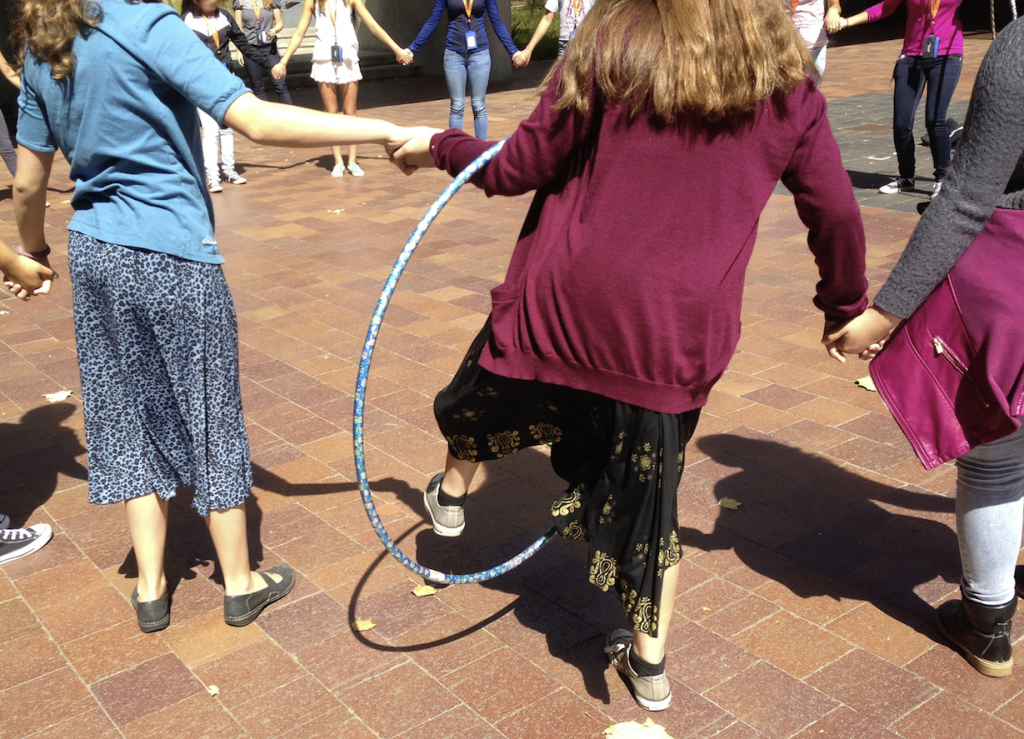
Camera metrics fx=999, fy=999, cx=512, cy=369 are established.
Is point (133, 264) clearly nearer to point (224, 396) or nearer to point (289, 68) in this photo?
point (224, 396)

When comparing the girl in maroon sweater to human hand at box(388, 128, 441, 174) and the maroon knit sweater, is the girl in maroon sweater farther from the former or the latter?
human hand at box(388, 128, 441, 174)

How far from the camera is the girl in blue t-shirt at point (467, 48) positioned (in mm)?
10539

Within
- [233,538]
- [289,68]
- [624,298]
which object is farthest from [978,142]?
[289,68]

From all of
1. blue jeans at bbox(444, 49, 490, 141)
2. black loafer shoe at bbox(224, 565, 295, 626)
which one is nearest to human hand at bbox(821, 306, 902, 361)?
black loafer shoe at bbox(224, 565, 295, 626)

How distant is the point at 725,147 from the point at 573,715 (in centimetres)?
166

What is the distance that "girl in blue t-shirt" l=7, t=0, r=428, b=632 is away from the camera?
2730 mm

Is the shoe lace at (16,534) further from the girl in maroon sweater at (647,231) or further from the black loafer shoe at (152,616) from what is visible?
the girl in maroon sweater at (647,231)

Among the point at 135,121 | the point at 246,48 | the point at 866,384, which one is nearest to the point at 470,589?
the point at 135,121

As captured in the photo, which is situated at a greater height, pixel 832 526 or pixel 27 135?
pixel 27 135

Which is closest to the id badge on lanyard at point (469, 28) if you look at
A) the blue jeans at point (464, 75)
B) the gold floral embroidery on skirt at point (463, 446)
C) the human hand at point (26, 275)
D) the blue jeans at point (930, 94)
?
the blue jeans at point (464, 75)

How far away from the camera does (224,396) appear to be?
10.3 feet

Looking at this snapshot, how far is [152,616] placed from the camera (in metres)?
3.30

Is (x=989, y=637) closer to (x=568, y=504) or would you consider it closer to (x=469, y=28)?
(x=568, y=504)

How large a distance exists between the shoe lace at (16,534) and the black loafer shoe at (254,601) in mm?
1008
